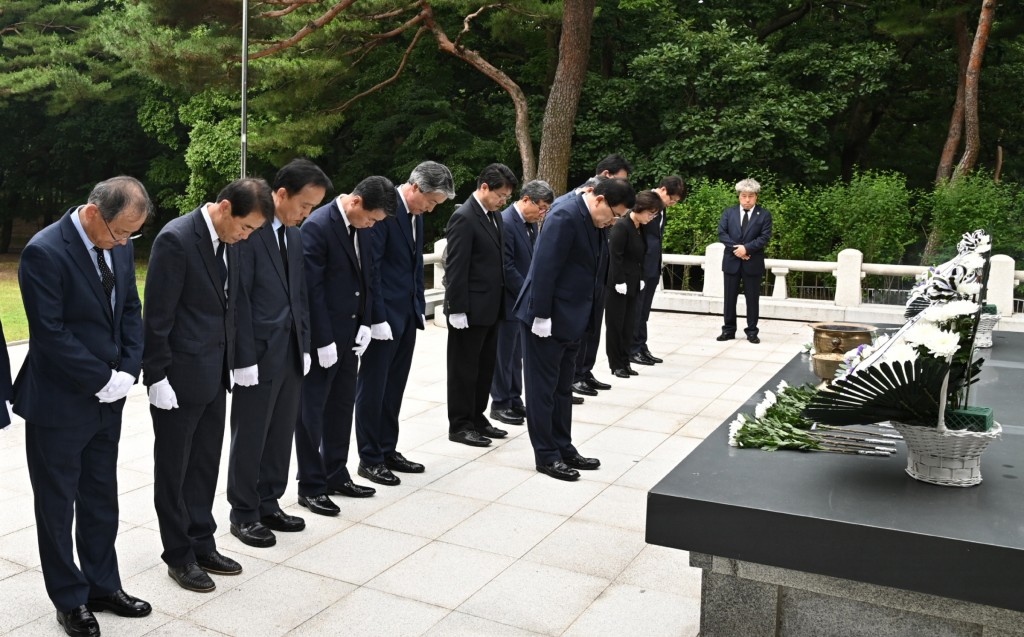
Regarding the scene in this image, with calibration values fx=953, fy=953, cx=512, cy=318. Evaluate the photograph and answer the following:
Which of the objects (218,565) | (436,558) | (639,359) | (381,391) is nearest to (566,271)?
(381,391)

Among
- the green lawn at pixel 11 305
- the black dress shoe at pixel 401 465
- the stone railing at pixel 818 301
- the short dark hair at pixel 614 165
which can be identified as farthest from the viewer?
the green lawn at pixel 11 305

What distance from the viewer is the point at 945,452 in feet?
10.3

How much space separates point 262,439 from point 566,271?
213 centimetres

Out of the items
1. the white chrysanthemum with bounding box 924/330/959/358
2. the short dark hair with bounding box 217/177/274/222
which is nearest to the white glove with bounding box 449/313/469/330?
the short dark hair with bounding box 217/177/274/222

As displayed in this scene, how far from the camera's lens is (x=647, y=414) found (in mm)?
7566

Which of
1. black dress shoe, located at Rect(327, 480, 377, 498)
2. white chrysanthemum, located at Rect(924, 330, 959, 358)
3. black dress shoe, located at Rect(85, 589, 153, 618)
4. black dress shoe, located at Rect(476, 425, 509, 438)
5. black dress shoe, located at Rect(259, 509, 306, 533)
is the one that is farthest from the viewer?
black dress shoe, located at Rect(476, 425, 509, 438)

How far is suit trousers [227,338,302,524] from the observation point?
4434 mm

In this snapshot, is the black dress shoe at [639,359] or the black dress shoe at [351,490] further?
the black dress shoe at [639,359]

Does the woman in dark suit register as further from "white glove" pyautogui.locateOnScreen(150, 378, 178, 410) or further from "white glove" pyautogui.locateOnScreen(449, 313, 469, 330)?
"white glove" pyautogui.locateOnScreen(150, 378, 178, 410)

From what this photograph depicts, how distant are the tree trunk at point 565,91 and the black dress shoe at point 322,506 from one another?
1268 centimetres

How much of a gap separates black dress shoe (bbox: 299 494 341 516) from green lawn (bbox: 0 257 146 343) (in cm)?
570

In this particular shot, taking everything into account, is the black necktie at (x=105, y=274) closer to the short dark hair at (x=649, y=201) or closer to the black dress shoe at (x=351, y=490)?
the black dress shoe at (x=351, y=490)

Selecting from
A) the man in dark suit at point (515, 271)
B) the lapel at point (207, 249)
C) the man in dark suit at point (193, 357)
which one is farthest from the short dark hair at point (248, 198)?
the man in dark suit at point (515, 271)

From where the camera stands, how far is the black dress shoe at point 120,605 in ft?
12.3
